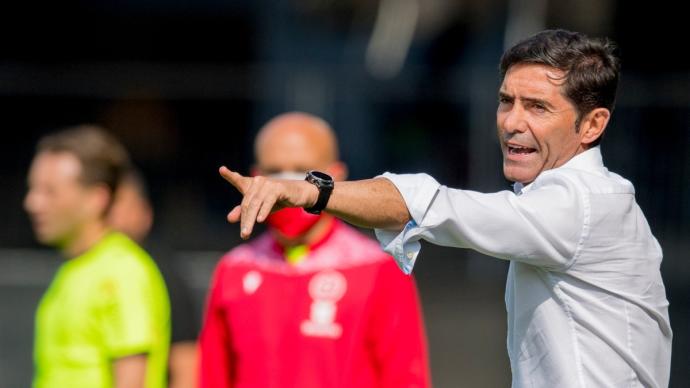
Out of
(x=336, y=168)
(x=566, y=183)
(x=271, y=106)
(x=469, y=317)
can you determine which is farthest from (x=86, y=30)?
(x=566, y=183)

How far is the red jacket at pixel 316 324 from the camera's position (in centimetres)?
412

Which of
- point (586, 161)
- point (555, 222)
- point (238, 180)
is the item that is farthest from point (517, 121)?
point (238, 180)

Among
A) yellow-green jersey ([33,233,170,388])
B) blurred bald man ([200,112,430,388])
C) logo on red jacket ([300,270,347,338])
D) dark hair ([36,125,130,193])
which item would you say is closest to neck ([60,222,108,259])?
yellow-green jersey ([33,233,170,388])

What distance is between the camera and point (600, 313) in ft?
8.79

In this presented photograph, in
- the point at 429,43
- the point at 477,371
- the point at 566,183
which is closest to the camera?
the point at 566,183

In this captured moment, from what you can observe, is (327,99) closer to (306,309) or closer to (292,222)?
(292,222)

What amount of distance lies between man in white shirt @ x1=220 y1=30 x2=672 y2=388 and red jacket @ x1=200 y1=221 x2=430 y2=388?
1.34m

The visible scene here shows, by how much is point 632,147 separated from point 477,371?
411cm

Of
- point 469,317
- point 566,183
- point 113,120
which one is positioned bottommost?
point 469,317

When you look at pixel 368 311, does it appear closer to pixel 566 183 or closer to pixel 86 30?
pixel 566 183

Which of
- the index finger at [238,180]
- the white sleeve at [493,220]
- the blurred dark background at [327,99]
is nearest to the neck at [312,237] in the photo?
the white sleeve at [493,220]

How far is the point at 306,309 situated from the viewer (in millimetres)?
4199

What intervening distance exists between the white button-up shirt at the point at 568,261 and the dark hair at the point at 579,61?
0.14 m

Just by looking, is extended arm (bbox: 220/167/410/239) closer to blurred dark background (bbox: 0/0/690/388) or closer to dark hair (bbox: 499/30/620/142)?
dark hair (bbox: 499/30/620/142)
